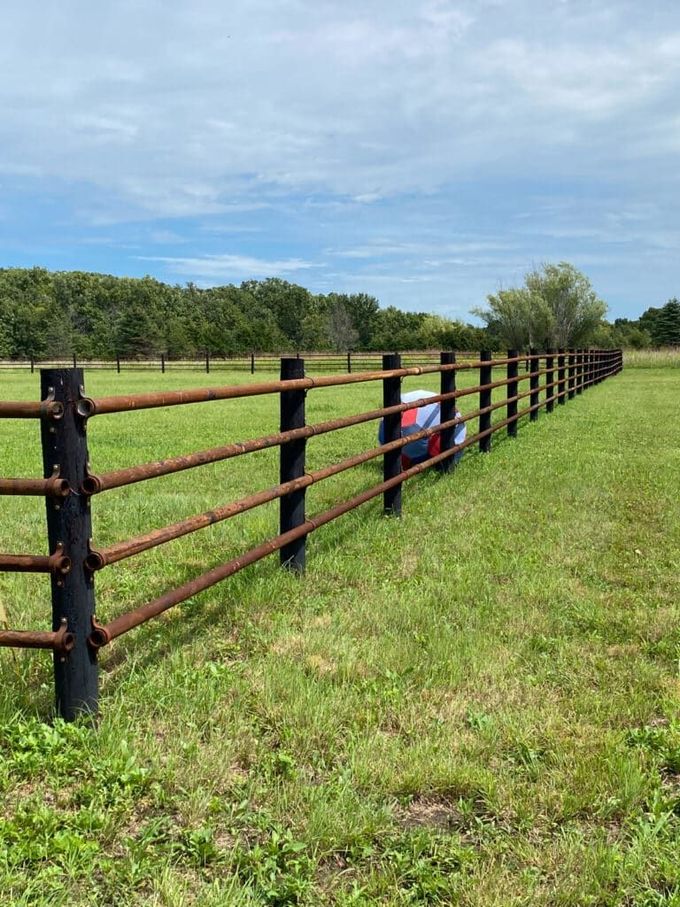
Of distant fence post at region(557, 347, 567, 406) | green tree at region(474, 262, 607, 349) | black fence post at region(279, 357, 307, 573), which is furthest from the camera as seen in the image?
green tree at region(474, 262, 607, 349)

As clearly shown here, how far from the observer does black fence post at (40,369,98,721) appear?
2432 mm

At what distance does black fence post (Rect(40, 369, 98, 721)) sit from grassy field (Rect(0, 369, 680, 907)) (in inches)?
5.7

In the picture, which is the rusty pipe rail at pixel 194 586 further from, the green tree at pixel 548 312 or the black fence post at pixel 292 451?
the green tree at pixel 548 312

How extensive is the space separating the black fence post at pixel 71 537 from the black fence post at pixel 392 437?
3.56 meters

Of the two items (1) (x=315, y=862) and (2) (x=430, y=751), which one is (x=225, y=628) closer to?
(2) (x=430, y=751)

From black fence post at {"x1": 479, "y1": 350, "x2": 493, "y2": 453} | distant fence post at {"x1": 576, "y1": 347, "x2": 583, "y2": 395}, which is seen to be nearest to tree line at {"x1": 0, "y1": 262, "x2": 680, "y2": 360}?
distant fence post at {"x1": 576, "y1": 347, "x2": 583, "y2": 395}

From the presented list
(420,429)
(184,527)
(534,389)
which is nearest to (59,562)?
(184,527)

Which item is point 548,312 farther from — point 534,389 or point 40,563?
point 40,563

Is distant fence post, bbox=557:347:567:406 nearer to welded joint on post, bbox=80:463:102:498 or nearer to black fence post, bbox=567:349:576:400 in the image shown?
black fence post, bbox=567:349:576:400

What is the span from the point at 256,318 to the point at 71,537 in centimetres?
12601

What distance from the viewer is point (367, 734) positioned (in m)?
2.61

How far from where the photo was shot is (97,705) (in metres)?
2.63

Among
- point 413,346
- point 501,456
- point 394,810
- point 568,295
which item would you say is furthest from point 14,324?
point 394,810

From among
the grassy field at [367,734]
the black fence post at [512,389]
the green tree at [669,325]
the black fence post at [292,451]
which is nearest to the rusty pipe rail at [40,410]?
the grassy field at [367,734]
